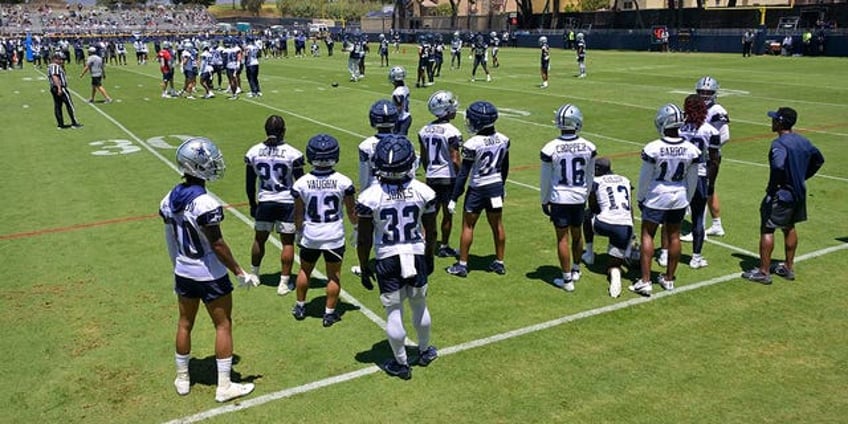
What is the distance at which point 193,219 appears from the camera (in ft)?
17.7

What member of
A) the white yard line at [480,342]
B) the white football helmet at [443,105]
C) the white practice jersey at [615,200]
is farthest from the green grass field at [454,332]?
the white football helmet at [443,105]

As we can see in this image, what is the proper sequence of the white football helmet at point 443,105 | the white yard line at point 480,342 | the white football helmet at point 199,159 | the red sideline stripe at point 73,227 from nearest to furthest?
1. the white football helmet at point 199,159
2. the white yard line at point 480,342
3. the white football helmet at point 443,105
4. the red sideline stripe at point 73,227

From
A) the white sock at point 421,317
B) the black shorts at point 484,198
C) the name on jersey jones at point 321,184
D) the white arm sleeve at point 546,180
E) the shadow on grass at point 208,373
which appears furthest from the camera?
the black shorts at point 484,198

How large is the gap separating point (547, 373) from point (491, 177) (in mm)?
2793

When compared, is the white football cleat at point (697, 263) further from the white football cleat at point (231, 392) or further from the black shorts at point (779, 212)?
the white football cleat at point (231, 392)

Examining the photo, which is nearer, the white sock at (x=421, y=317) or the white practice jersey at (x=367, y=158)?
the white sock at (x=421, y=317)

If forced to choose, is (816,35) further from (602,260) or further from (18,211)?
(18,211)

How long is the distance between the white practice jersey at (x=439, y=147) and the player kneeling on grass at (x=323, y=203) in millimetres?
1986

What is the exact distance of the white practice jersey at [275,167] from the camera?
26.1 ft

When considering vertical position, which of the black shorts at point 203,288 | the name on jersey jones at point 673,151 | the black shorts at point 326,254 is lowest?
the black shorts at point 326,254

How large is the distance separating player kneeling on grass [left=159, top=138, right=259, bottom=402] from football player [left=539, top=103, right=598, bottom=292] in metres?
3.64

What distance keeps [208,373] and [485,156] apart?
3.86 meters

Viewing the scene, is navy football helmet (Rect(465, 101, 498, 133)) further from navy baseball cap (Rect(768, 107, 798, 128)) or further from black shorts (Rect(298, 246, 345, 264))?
navy baseball cap (Rect(768, 107, 798, 128))

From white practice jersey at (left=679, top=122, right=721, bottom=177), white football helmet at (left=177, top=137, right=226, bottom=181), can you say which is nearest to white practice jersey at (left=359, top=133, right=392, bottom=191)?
white football helmet at (left=177, top=137, right=226, bottom=181)
